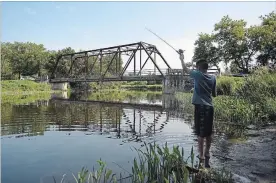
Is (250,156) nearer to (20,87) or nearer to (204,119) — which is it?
(204,119)

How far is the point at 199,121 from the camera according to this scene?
5.84m

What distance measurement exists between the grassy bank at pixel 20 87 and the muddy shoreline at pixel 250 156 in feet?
149

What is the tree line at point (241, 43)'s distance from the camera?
46750 millimetres

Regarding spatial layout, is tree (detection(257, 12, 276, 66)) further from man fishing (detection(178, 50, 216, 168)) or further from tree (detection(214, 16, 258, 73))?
man fishing (detection(178, 50, 216, 168))

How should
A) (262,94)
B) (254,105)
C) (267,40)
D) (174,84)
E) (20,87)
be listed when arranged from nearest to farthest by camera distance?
(262,94) < (254,105) < (174,84) < (267,40) < (20,87)

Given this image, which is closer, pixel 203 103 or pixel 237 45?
pixel 203 103

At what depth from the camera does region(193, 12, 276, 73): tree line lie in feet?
153

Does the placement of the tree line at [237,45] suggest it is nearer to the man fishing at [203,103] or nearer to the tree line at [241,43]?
the tree line at [241,43]

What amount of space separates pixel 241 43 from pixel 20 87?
1634 inches

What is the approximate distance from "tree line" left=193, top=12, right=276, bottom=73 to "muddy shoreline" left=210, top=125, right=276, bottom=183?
136ft

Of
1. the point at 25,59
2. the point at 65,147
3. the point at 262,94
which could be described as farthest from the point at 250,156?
the point at 25,59

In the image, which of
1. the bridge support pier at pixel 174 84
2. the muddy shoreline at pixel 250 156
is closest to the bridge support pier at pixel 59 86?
the bridge support pier at pixel 174 84

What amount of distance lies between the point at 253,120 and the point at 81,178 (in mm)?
9650

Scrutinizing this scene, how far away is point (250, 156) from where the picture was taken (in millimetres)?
6875
